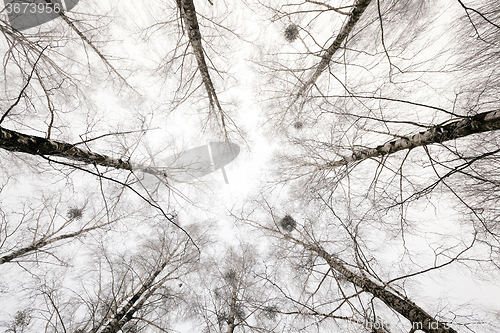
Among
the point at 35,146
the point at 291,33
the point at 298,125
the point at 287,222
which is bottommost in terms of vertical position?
the point at 35,146

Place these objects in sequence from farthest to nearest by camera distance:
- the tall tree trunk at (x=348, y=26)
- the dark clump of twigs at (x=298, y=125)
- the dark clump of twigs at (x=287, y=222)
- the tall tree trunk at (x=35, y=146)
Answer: the dark clump of twigs at (x=287, y=222) → the dark clump of twigs at (x=298, y=125) → the tall tree trunk at (x=348, y=26) → the tall tree trunk at (x=35, y=146)

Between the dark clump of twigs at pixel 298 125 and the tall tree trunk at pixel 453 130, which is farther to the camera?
the dark clump of twigs at pixel 298 125

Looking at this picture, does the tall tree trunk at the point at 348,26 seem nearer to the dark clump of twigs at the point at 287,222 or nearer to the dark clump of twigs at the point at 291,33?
the dark clump of twigs at the point at 291,33

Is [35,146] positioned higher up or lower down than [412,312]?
higher up

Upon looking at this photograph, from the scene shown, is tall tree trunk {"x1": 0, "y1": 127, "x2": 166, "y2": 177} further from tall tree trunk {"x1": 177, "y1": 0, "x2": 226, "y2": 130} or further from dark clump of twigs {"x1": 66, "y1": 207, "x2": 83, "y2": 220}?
dark clump of twigs {"x1": 66, "y1": 207, "x2": 83, "y2": 220}

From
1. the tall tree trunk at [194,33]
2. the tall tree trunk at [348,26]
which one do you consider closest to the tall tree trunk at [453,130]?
the tall tree trunk at [348,26]

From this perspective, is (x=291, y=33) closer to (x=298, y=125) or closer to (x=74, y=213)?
(x=298, y=125)

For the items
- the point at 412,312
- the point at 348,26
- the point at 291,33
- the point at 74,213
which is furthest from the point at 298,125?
the point at 74,213

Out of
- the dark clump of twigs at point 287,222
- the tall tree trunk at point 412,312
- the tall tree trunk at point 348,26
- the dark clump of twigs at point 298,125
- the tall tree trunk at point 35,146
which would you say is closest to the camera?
the tall tree trunk at point 35,146

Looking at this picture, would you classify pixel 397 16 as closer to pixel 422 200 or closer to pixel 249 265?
pixel 422 200

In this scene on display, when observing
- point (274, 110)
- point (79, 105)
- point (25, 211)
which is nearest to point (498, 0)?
point (274, 110)

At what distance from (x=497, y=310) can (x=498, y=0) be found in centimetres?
871

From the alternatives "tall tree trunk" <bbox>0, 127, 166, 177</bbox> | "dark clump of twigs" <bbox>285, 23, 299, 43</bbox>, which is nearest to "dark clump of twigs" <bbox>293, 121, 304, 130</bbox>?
"dark clump of twigs" <bbox>285, 23, 299, 43</bbox>

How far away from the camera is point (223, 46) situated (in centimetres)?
507
